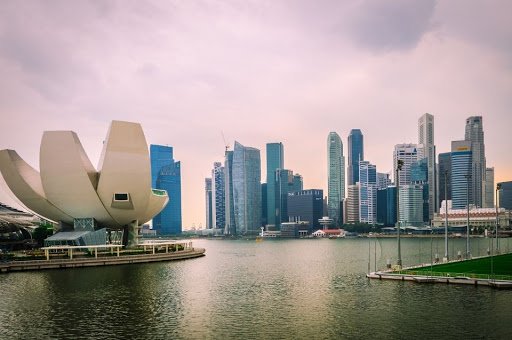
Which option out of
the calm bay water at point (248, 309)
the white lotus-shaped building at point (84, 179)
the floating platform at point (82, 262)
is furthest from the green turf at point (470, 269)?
the white lotus-shaped building at point (84, 179)

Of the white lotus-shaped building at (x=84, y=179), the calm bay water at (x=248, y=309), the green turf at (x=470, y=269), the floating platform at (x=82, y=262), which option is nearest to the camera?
the calm bay water at (x=248, y=309)

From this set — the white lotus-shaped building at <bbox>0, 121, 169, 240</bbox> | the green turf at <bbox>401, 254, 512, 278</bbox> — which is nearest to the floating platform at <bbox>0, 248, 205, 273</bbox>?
the white lotus-shaped building at <bbox>0, 121, 169, 240</bbox>

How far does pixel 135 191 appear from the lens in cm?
6625

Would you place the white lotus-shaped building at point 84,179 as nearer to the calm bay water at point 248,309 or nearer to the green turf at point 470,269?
the calm bay water at point 248,309

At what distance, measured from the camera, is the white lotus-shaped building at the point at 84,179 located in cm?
6241

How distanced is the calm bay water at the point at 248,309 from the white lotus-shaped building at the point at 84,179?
20059mm

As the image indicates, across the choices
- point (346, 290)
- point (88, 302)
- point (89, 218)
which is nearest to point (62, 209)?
point (89, 218)

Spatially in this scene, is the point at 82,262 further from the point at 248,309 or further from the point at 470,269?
the point at 470,269

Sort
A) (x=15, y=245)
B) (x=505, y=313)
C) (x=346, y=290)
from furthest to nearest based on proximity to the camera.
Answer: (x=15, y=245), (x=346, y=290), (x=505, y=313)

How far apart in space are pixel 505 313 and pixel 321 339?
1132cm

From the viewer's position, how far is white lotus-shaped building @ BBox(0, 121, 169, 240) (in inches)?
2457

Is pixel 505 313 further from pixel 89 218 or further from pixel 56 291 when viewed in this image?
pixel 89 218

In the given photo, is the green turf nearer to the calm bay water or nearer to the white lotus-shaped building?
the calm bay water

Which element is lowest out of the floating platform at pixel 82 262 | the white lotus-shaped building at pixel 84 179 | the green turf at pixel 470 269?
the floating platform at pixel 82 262
